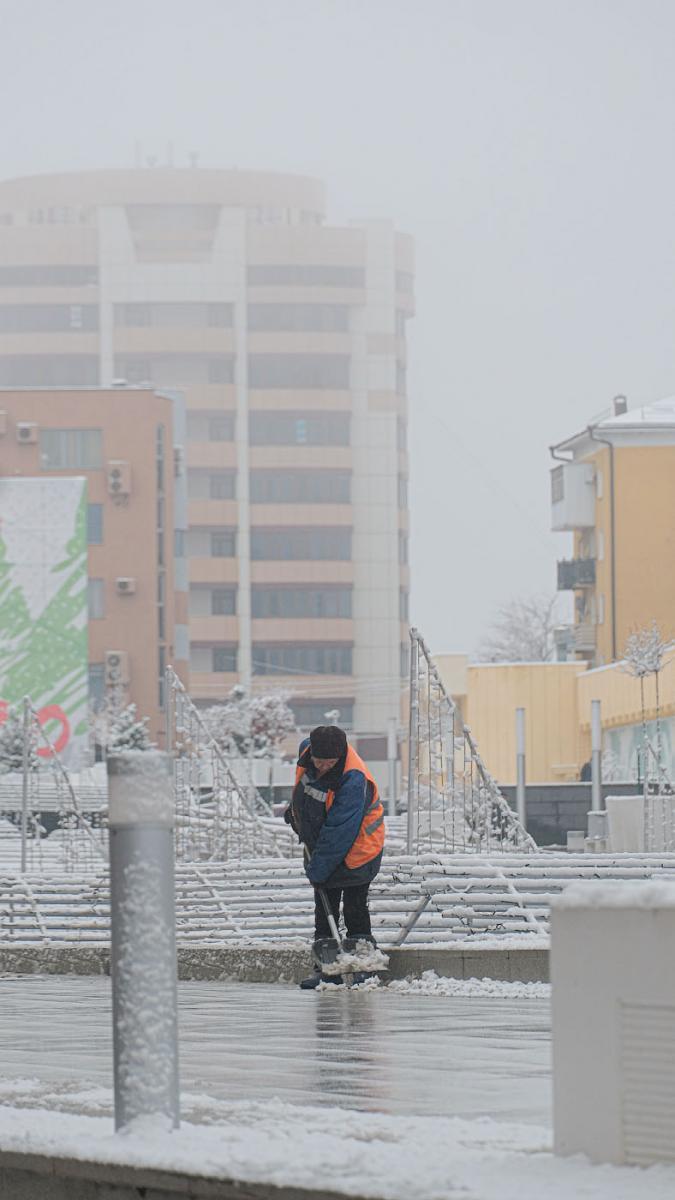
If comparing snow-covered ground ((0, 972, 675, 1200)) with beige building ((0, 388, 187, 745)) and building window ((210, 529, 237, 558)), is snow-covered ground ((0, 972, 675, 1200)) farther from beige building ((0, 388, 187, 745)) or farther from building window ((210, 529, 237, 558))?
building window ((210, 529, 237, 558))

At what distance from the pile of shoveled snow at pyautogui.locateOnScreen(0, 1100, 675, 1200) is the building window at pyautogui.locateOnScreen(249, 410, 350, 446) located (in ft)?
442

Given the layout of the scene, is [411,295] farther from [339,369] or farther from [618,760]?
[618,760]

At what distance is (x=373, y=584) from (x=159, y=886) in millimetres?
135191

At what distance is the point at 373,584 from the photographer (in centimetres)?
14150

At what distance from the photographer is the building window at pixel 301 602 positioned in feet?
455

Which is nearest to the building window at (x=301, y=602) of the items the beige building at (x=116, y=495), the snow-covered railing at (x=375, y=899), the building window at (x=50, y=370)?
the building window at (x=50, y=370)

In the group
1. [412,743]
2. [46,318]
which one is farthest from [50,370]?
[412,743]

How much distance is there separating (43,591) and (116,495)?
558 cm

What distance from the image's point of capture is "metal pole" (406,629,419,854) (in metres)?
17.1

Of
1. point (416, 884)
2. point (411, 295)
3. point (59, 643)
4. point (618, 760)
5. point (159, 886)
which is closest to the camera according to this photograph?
point (159, 886)

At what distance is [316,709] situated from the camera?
13750cm

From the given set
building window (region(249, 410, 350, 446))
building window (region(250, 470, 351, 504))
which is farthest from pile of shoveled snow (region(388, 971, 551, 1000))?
building window (region(249, 410, 350, 446))

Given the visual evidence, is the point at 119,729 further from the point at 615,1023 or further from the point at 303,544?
the point at 615,1023

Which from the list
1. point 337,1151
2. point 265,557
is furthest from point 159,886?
point 265,557
